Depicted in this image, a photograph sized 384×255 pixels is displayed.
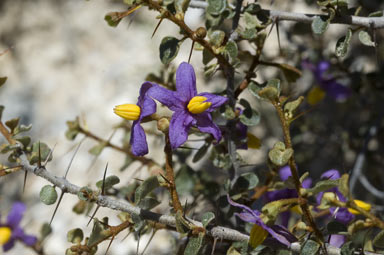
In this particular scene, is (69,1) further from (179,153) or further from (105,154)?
(179,153)

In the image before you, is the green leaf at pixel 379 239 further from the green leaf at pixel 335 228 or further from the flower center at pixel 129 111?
the flower center at pixel 129 111

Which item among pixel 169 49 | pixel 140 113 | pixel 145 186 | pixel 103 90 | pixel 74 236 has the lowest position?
pixel 103 90

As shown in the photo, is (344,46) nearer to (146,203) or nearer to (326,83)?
(146,203)

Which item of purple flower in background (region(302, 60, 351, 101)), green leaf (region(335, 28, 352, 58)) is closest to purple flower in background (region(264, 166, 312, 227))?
green leaf (region(335, 28, 352, 58))

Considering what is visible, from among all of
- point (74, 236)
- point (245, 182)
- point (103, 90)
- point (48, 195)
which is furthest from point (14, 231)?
point (103, 90)

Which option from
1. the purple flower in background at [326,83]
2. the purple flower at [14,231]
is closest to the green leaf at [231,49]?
the purple flower in background at [326,83]
